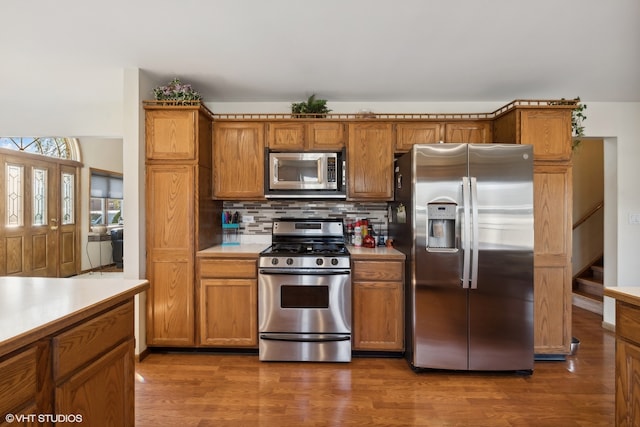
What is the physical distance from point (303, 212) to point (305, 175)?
51 cm

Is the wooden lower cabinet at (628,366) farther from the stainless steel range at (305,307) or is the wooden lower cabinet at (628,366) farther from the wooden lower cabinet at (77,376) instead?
the wooden lower cabinet at (77,376)

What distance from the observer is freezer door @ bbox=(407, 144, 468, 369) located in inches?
91.0

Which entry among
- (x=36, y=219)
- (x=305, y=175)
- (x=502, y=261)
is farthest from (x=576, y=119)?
(x=36, y=219)

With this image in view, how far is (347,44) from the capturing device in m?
2.23

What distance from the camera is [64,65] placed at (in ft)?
8.52

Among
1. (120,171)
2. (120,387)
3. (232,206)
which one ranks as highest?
(120,171)

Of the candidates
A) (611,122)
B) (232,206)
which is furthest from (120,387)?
(611,122)

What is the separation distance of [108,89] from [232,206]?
1.73 m

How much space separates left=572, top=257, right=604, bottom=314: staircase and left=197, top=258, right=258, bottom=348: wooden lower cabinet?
4102 mm

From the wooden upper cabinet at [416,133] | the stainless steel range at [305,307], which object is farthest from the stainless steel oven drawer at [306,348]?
the wooden upper cabinet at [416,133]

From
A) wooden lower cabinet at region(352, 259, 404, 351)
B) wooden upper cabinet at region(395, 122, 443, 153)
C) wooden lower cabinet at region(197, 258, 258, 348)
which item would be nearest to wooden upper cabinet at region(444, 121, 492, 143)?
wooden upper cabinet at region(395, 122, 443, 153)

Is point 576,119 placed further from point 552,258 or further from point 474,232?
point 474,232

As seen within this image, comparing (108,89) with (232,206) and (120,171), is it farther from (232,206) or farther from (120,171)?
(120,171)

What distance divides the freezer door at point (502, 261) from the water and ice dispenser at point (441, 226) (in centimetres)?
19
